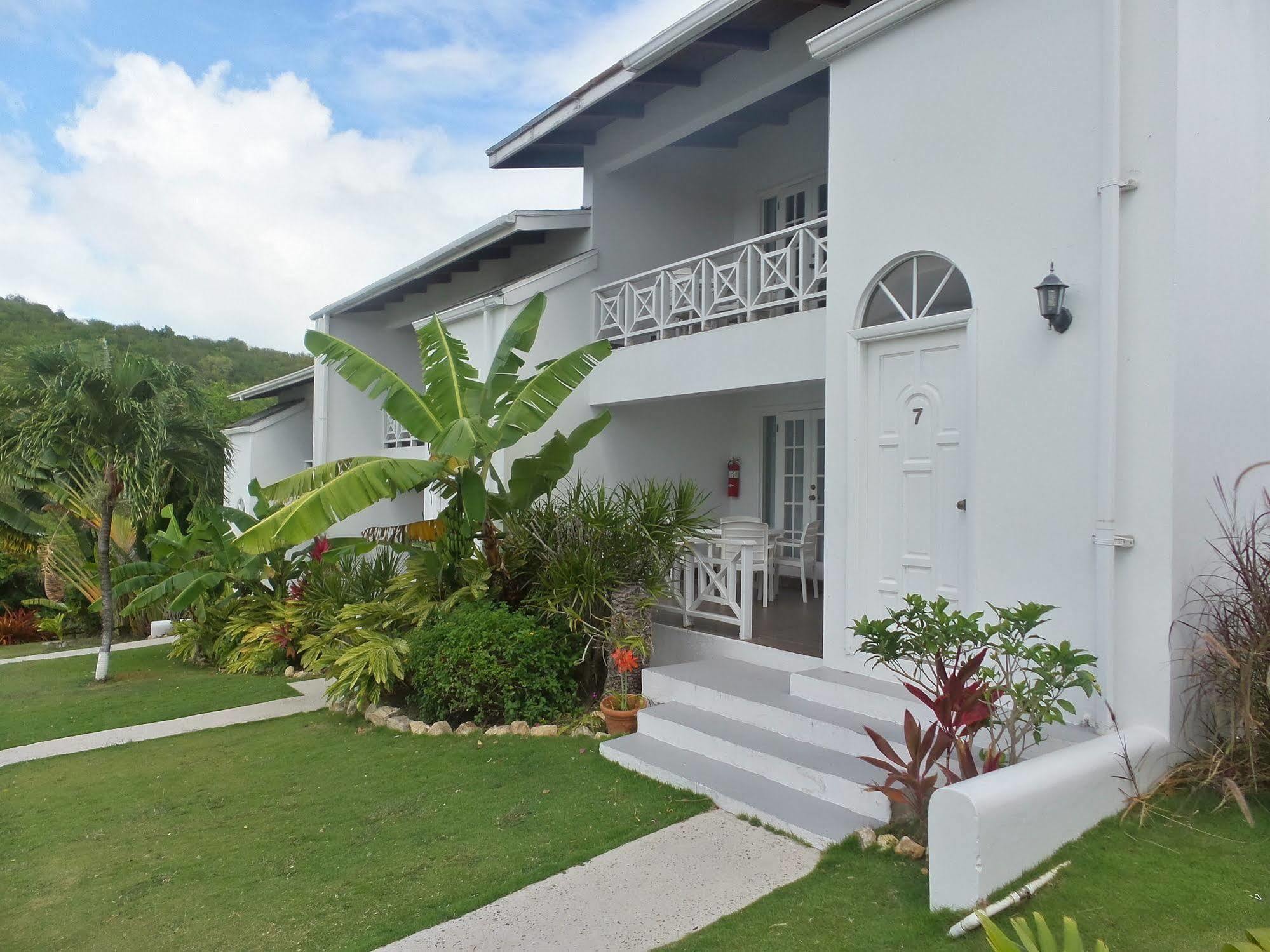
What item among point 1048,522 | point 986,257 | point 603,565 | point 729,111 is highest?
point 729,111

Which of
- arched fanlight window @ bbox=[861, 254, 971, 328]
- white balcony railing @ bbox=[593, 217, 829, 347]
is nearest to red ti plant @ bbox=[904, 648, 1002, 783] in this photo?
arched fanlight window @ bbox=[861, 254, 971, 328]

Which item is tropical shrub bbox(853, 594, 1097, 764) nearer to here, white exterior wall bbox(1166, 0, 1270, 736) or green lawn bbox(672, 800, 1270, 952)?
green lawn bbox(672, 800, 1270, 952)

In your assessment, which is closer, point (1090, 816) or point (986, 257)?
point (1090, 816)

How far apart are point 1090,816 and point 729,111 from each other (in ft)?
28.8

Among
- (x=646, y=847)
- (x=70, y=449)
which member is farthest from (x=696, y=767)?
(x=70, y=449)

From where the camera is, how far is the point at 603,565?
8.91 metres

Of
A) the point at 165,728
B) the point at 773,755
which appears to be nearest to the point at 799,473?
the point at 773,755

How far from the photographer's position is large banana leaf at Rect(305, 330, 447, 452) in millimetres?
8875

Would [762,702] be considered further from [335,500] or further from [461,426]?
[335,500]

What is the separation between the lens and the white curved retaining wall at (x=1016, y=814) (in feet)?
14.0

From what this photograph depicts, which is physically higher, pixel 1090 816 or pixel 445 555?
pixel 445 555

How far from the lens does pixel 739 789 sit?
20.1 feet

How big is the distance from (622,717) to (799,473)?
18.5 feet

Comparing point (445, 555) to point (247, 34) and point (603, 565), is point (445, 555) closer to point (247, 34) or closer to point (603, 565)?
point (603, 565)
